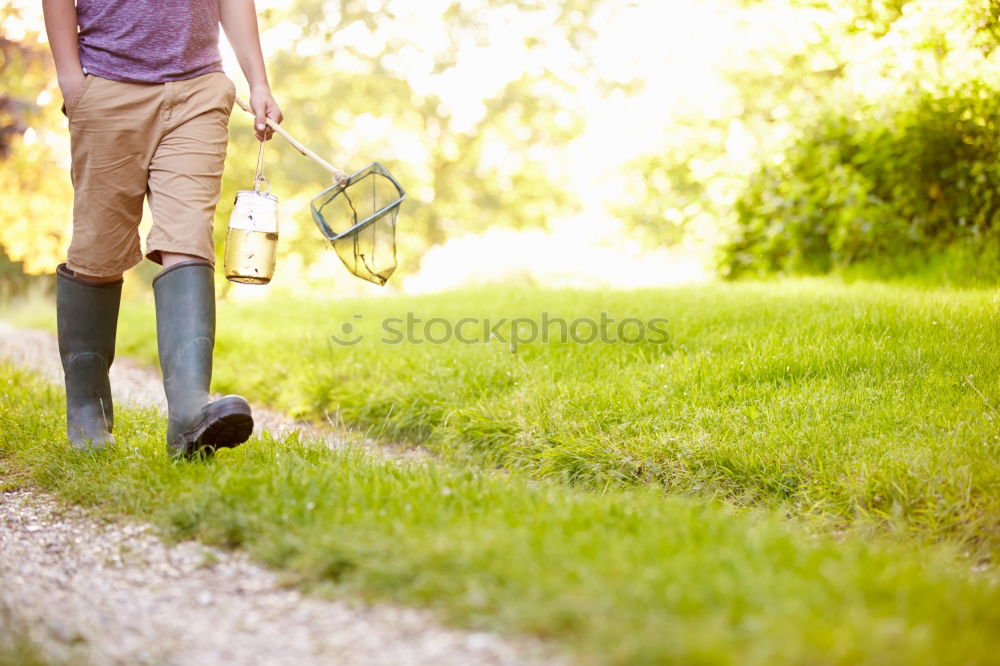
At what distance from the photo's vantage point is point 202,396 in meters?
2.73

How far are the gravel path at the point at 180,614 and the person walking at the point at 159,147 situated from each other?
0.55m

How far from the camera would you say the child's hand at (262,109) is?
2.98 meters

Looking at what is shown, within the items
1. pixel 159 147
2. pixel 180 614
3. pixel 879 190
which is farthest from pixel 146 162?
pixel 879 190

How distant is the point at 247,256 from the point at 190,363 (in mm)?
457

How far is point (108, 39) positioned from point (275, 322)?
3.79m

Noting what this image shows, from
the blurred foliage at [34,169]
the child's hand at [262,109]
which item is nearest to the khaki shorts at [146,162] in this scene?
the child's hand at [262,109]

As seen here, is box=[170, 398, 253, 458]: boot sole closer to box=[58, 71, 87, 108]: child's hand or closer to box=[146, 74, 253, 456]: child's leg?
box=[146, 74, 253, 456]: child's leg

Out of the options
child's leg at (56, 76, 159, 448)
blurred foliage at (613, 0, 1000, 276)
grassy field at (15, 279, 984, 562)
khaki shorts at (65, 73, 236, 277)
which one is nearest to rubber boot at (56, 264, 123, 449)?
child's leg at (56, 76, 159, 448)

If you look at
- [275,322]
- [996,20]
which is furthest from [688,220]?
[275,322]

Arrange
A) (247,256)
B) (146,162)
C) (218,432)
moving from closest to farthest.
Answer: (218,432)
(146,162)
(247,256)

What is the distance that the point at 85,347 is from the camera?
3.12m

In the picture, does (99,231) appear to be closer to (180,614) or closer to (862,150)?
(180,614)

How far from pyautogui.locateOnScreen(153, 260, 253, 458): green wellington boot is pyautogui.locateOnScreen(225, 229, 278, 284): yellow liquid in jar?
3.8 inches

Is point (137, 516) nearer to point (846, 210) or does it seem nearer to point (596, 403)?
point (596, 403)
